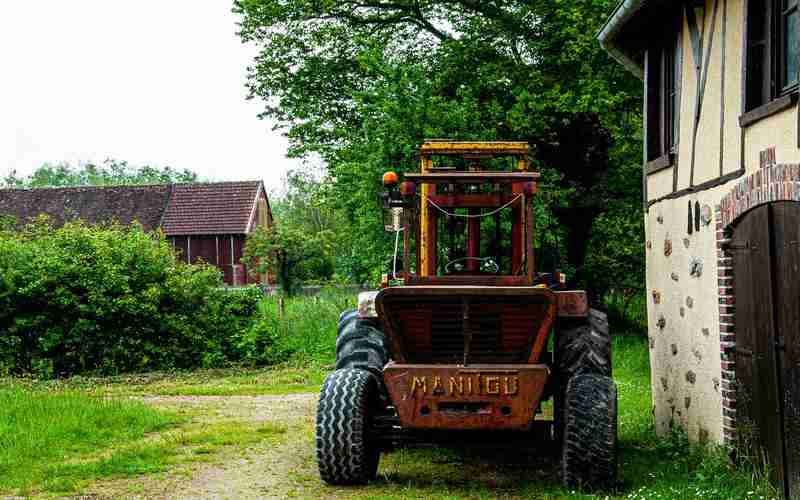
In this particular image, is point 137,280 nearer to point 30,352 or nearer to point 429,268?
point 30,352

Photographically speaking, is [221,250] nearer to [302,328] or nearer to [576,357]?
[302,328]

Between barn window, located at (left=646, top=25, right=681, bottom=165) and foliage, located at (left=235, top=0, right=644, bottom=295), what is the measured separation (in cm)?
805

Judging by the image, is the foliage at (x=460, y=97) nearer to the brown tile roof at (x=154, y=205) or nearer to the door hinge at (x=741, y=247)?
the door hinge at (x=741, y=247)

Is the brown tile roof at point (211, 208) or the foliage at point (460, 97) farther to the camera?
the brown tile roof at point (211, 208)

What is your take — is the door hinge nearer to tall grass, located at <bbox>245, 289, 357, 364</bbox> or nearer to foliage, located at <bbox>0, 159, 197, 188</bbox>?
tall grass, located at <bbox>245, 289, 357, 364</bbox>

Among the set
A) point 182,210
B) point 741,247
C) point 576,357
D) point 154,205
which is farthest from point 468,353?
point 154,205

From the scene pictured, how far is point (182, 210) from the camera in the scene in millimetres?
52031

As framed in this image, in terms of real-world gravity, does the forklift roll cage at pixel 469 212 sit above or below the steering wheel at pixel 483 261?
above

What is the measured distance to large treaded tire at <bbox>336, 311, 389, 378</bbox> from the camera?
32.9 ft

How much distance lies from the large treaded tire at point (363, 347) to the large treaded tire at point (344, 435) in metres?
1.00

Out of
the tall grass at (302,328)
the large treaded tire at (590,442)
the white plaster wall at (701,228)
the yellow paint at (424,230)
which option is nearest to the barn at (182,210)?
the tall grass at (302,328)

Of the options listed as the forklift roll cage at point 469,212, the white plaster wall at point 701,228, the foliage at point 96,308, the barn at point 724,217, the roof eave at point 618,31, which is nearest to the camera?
the barn at point 724,217

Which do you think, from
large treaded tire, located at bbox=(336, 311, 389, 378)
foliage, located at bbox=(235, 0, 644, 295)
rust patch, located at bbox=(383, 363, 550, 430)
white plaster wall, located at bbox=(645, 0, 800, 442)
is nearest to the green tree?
foliage, located at bbox=(235, 0, 644, 295)

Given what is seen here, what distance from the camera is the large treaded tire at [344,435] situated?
8.74 meters
